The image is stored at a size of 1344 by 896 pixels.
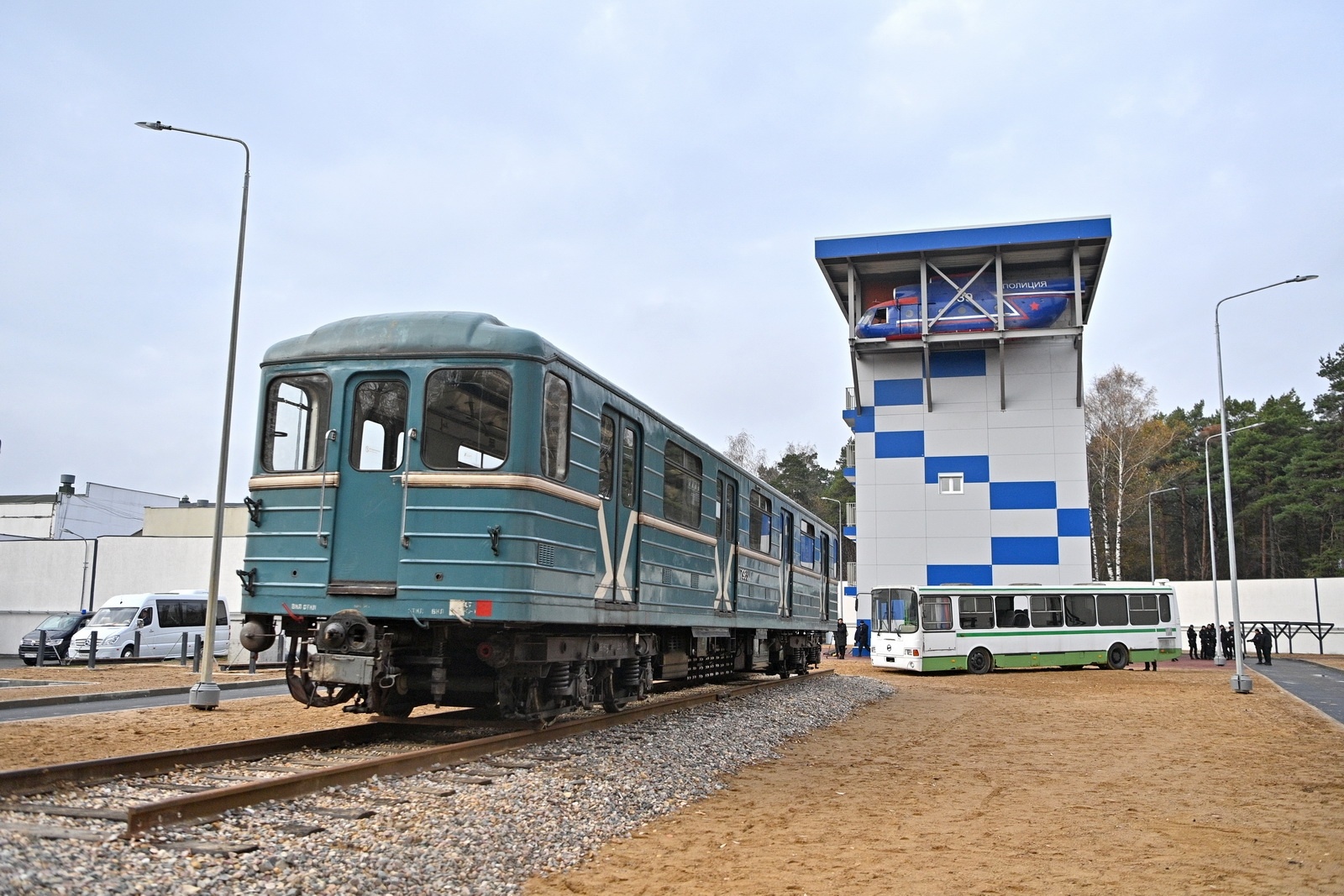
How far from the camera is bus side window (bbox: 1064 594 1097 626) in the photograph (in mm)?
26562

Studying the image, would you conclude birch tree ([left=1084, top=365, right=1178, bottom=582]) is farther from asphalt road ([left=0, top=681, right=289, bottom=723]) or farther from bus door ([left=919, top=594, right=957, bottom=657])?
asphalt road ([left=0, top=681, right=289, bottom=723])

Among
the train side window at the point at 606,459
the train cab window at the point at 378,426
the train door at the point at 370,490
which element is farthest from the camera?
the train side window at the point at 606,459

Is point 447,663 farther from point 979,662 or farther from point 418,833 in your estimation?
point 979,662

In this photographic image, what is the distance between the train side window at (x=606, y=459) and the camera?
9562 millimetres

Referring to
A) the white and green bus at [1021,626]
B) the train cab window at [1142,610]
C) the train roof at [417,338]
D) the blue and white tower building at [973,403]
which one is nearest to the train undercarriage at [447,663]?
the train roof at [417,338]

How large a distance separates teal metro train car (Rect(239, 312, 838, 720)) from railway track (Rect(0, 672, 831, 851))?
33 centimetres

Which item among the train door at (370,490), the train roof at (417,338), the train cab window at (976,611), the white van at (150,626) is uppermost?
the train roof at (417,338)

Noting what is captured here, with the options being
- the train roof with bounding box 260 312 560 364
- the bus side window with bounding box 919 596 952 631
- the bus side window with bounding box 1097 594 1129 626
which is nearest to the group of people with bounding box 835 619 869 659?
the bus side window with bounding box 919 596 952 631

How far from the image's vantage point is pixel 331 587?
8164 mm

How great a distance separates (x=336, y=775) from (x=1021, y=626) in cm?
Answer: 2256

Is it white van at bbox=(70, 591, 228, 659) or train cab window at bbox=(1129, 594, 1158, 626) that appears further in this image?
train cab window at bbox=(1129, 594, 1158, 626)

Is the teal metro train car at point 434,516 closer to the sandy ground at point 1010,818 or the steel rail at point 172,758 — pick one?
the steel rail at point 172,758

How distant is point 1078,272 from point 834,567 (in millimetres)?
13019

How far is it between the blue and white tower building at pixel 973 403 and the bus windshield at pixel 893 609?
17.6 feet
